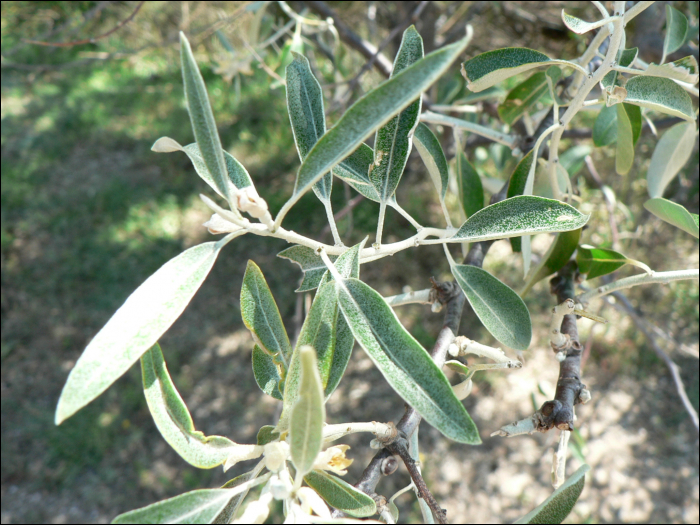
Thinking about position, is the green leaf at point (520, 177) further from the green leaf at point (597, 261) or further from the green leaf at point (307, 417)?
the green leaf at point (307, 417)

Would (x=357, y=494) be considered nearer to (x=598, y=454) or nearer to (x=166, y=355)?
(x=598, y=454)

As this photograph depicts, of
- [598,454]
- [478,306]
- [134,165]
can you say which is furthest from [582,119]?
[134,165]

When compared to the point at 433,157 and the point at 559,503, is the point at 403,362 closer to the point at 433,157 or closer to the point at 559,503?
the point at 559,503

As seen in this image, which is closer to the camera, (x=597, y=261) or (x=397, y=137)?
(x=397, y=137)

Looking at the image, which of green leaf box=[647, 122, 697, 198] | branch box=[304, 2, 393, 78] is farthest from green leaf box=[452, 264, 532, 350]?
branch box=[304, 2, 393, 78]

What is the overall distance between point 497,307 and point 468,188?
0.26 m

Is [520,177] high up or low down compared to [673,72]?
down

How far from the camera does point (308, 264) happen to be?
0.56 m

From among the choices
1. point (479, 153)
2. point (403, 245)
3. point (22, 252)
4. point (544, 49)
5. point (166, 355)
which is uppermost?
point (403, 245)

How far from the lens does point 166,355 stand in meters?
1.85

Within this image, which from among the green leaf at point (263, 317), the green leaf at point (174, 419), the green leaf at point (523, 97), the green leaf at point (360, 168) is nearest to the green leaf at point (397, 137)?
the green leaf at point (360, 168)

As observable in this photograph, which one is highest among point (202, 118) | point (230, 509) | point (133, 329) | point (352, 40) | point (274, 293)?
point (202, 118)

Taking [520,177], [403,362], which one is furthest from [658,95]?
[403,362]

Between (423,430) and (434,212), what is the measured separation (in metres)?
0.91
